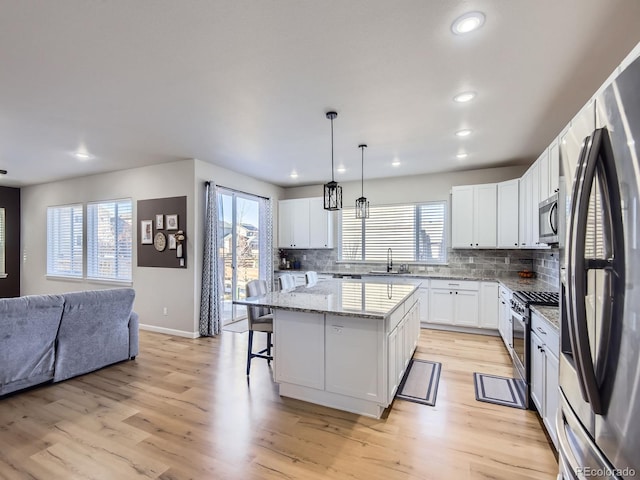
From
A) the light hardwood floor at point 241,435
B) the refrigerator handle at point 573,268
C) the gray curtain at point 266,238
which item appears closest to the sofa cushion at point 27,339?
the light hardwood floor at point 241,435

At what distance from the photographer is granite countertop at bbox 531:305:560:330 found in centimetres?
211

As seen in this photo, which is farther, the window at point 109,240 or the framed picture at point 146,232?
the window at point 109,240

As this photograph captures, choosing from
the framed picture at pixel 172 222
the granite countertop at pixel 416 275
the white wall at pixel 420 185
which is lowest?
the granite countertop at pixel 416 275

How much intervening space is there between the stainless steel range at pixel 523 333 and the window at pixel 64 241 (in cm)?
727

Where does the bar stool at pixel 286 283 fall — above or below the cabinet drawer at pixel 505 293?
above

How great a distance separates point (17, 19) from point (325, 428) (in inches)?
131

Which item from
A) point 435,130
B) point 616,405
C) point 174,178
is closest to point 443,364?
point 435,130

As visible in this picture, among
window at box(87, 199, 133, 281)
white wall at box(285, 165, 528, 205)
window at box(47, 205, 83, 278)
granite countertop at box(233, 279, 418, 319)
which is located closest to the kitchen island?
granite countertop at box(233, 279, 418, 319)

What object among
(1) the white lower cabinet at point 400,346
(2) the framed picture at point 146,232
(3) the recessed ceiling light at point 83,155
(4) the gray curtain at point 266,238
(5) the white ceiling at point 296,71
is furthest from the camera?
(4) the gray curtain at point 266,238

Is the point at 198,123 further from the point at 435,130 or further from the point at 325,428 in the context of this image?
the point at 325,428

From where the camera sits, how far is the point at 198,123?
3510mm

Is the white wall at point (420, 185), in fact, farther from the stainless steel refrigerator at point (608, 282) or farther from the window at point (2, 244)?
the window at point (2, 244)

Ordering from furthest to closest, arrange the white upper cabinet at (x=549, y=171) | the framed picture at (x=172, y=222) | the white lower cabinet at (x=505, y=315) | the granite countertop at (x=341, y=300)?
the framed picture at (x=172, y=222), the white lower cabinet at (x=505, y=315), the white upper cabinet at (x=549, y=171), the granite countertop at (x=341, y=300)

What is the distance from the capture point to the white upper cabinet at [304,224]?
6.54 metres
